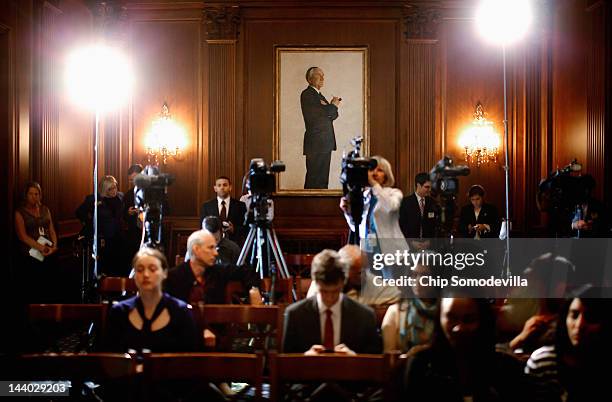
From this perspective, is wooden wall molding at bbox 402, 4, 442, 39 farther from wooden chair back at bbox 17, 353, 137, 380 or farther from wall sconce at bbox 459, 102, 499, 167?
wooden chair back at bbox 17, 353, 137, 380

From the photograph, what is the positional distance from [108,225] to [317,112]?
10.3ft

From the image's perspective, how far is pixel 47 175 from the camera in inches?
291

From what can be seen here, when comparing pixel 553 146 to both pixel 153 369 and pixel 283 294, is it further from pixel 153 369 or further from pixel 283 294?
pixel 153 369

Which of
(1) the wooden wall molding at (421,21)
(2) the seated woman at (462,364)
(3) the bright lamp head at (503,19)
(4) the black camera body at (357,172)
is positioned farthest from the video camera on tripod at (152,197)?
(3) the bright lamp head at (503,19)

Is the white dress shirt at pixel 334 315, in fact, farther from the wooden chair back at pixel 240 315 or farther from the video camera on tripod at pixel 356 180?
the video camera on tripod at pixel 356 180

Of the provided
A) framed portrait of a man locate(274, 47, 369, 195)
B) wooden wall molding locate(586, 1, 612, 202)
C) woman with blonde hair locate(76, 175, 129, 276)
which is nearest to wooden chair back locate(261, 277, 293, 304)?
woman with blonde hair locate(76, 175, 129, 276)

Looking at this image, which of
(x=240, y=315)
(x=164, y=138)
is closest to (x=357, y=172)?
(x=240, y=315)

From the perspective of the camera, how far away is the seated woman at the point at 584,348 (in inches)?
115

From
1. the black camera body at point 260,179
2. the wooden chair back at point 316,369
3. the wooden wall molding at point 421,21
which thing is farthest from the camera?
the wooden wall molding at point 421,21

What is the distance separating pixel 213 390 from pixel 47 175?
5070 mm

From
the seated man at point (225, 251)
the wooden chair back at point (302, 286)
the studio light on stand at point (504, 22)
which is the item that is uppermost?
the studio light on stand at point (504, 22)

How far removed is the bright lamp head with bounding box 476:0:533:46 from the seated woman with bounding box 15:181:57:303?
5.59 meters

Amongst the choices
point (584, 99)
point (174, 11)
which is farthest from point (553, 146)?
point (174, 11)

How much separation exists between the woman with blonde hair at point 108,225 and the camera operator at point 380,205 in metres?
3.05
